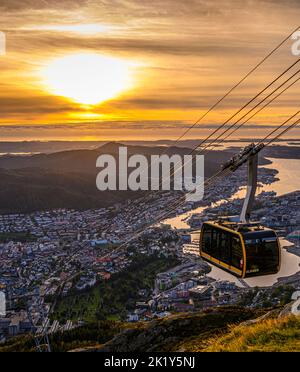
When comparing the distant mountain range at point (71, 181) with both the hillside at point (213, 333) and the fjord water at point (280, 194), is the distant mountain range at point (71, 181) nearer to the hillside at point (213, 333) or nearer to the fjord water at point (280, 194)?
the fjord water at point (280, 194)

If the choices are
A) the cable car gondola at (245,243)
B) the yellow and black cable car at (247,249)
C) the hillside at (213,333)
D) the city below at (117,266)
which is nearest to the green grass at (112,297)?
the city below at (117,266)

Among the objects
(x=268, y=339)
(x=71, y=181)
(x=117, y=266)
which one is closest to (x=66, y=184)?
(x=71, y=181)

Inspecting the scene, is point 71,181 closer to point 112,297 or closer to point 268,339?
point 112,297

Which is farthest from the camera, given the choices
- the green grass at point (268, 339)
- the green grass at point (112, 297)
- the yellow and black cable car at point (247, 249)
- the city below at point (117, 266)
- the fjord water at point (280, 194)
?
the fjord water at point (280, 194)

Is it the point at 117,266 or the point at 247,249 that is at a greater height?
the point at 247,249

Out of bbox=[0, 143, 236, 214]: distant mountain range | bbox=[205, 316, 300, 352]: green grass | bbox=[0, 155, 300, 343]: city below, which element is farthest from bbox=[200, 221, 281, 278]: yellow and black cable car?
bbox=[0, 143, 236, 214]: distant mountain range

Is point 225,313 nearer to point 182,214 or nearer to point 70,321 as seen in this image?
point 70,321

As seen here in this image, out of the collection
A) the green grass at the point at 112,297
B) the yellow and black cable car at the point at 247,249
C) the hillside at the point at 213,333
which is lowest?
the green grass at the point at 112,297

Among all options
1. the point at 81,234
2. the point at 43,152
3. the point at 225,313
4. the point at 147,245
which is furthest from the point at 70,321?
the point at 43,152

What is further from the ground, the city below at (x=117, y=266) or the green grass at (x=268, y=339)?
the green grass at (x=268, y=339)
